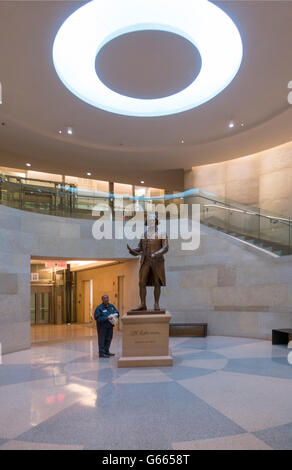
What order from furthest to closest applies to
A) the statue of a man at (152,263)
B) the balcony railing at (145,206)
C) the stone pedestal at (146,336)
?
the balcony railing at (145,206)
the statue of a man at (152,263)
the stone pedestal at (146,336)

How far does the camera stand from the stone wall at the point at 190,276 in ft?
39.5

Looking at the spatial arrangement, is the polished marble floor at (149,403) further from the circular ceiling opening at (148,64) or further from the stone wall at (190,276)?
the circular ceiling opening at (148,64)

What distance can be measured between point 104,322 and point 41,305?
13.3m

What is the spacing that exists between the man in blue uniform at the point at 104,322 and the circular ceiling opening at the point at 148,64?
648 cm

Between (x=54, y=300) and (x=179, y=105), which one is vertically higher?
(x=179, y=105)

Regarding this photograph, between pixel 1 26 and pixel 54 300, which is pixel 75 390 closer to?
pixel 1 26

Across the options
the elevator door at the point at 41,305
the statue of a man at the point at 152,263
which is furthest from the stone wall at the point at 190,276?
the elevator door at the point at 41,305

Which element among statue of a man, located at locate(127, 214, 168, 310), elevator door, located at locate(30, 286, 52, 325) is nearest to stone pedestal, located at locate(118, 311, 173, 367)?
statue of a man, located at locate(127, 214, 168, 310)

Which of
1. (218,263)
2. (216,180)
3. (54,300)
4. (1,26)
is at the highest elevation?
(1,26)

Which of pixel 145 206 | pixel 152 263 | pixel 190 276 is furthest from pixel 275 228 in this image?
pixel 152 263

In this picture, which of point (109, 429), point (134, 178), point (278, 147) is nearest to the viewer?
point (109, 429)
